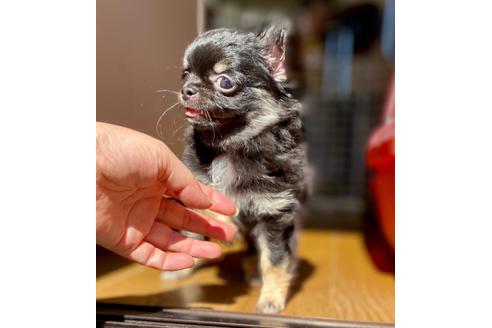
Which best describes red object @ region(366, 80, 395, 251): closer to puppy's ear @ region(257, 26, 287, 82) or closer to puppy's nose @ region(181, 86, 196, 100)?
puppy's ear @ region(257, 26, 287, 82)

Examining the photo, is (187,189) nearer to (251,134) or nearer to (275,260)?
(251,134)

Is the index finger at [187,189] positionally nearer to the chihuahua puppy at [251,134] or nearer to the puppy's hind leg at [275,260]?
the chihuahua puppy at [251,134]

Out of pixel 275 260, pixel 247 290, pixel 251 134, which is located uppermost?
pixel 251 134

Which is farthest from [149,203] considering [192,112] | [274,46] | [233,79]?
[274,46]
